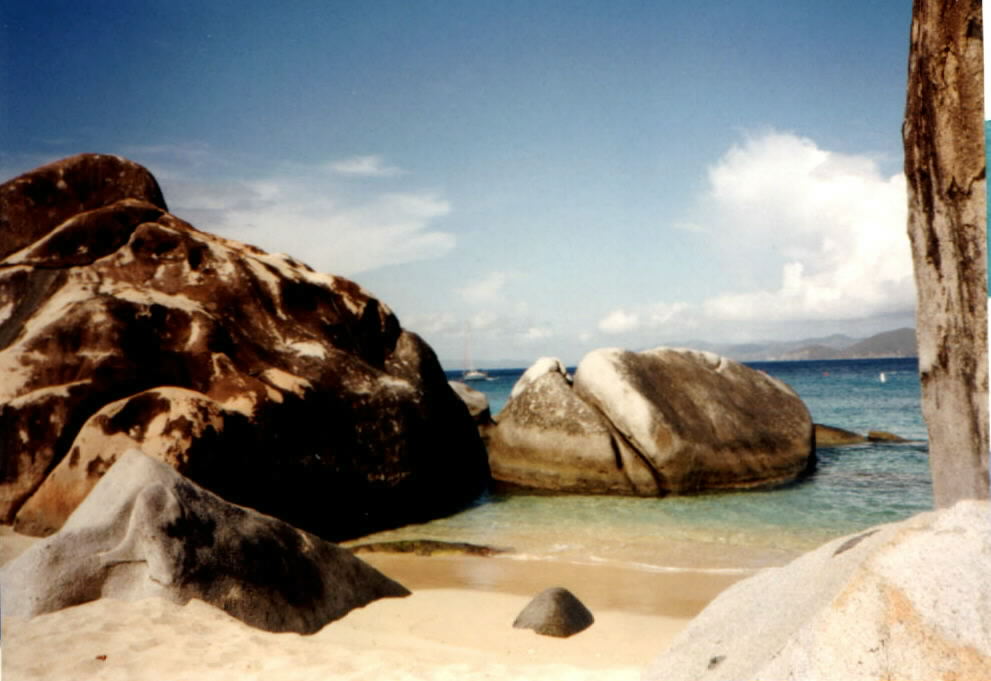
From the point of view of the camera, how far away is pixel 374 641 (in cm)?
377

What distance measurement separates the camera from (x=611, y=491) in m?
8.62

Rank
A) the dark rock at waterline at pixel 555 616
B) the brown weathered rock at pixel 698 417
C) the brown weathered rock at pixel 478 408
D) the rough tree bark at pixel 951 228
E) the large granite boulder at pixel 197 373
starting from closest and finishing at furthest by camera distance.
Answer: the rough tree bark at pixel 951 228, the dark rock at waterline at pixel 555 616, the large granite boulder at pixel 197 373, the brown weathered rock at pixel 698 417, the brown weathered rock at pixel 478 408

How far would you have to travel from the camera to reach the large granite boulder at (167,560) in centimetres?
354

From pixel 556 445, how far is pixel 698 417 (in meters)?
1.73

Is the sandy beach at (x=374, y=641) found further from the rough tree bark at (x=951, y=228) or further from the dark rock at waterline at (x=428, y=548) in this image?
the rough tree bark at (x=951, y=228)

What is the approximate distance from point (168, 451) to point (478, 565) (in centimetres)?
245

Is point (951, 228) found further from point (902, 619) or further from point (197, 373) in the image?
point (197, 373)

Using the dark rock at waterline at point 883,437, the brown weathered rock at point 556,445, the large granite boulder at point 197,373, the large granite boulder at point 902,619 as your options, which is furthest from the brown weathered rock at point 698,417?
the large granite boulder at point 902,619

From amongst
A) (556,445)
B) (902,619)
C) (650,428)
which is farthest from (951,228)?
(556,445)

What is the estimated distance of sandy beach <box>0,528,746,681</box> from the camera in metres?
3.08

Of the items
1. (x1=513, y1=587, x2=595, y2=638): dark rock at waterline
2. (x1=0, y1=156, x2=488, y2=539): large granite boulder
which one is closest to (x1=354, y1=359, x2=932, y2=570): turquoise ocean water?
(x1=0, y1=156, x2=488, y2=539): large granite boulder

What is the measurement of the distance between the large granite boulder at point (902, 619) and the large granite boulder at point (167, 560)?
2.41 metres

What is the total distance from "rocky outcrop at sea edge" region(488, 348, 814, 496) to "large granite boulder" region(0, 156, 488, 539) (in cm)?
161

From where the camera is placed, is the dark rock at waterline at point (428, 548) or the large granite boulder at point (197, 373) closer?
the large granite boulder at point (197, 373)
